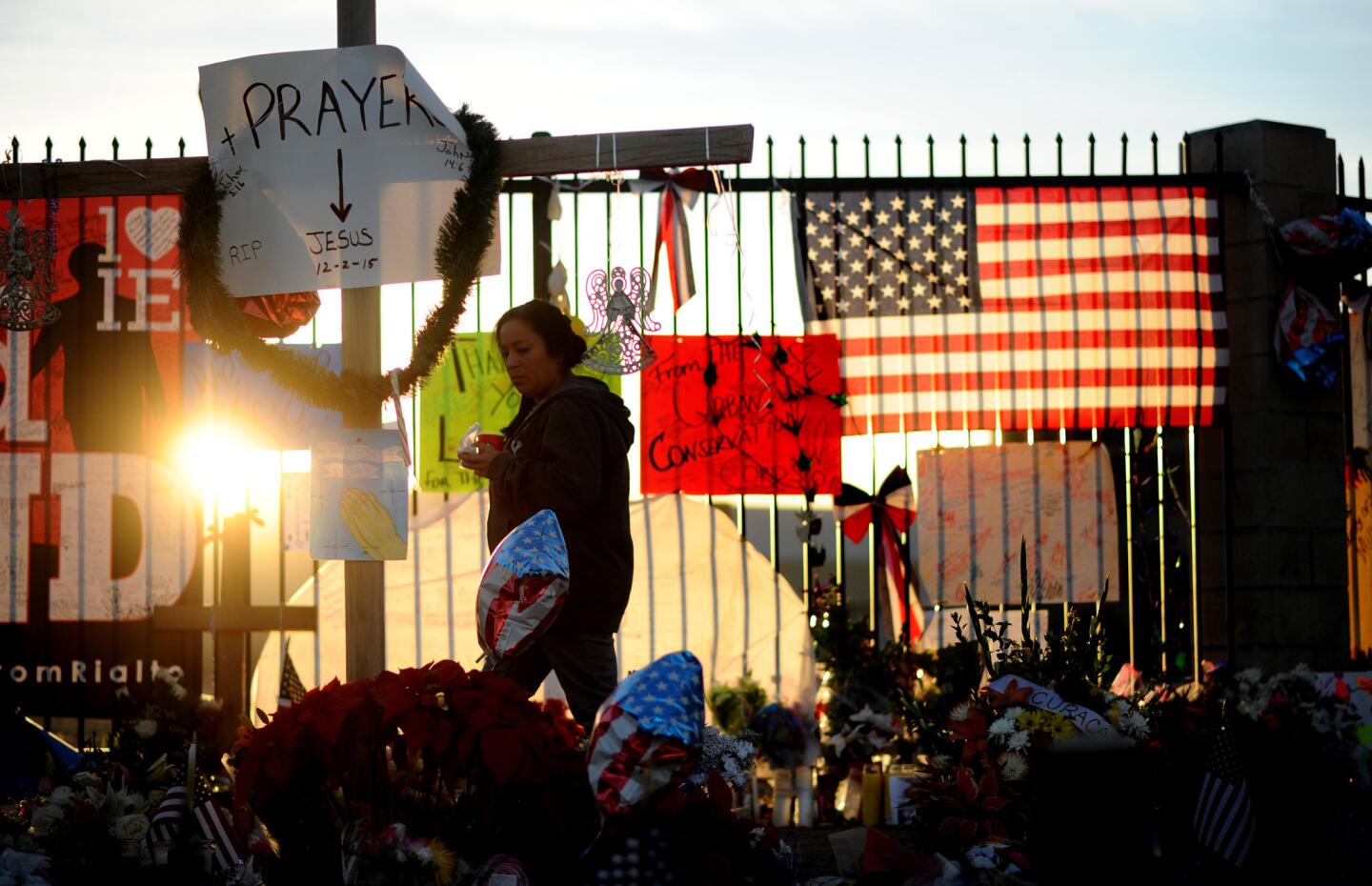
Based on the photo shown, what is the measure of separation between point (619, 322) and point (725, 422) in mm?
1700

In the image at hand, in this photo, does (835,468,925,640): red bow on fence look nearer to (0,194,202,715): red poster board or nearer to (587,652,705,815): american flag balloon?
(0,194,202,715): red poster board

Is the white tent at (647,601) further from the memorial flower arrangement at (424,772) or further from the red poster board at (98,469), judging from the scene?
the memorial flower arrangement at (424,772)

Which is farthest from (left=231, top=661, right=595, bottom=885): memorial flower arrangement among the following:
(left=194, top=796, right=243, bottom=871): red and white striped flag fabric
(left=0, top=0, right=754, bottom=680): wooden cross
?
(left=0, top=0, right=754, bottom=680): wooden cross

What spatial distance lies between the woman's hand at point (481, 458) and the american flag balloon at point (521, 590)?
2.35 feet

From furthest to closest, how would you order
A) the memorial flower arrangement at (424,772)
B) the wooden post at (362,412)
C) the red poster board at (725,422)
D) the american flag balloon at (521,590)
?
the red poster board at (725,422), the wooden post at (362,412), the american flag balloon at (521,590), the memorial flower arrangement at (424,772)

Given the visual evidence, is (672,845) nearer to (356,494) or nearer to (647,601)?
(356,494)

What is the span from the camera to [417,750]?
271cm

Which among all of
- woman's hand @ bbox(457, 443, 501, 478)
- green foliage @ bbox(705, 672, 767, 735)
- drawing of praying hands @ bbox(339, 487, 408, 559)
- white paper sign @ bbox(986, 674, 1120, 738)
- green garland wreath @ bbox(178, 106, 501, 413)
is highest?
green garland wreath @ bbox(178, 106, 501, 413)

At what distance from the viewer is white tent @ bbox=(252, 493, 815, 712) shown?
6.87 metres

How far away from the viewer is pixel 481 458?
385cm

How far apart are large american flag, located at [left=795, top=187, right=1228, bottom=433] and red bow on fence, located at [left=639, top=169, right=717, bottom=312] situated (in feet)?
2.19

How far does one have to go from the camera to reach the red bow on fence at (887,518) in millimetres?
7262

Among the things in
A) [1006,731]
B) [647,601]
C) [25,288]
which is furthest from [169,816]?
[647,601]


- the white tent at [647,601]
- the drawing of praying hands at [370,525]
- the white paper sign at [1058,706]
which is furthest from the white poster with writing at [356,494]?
the white tent at [647,601]
